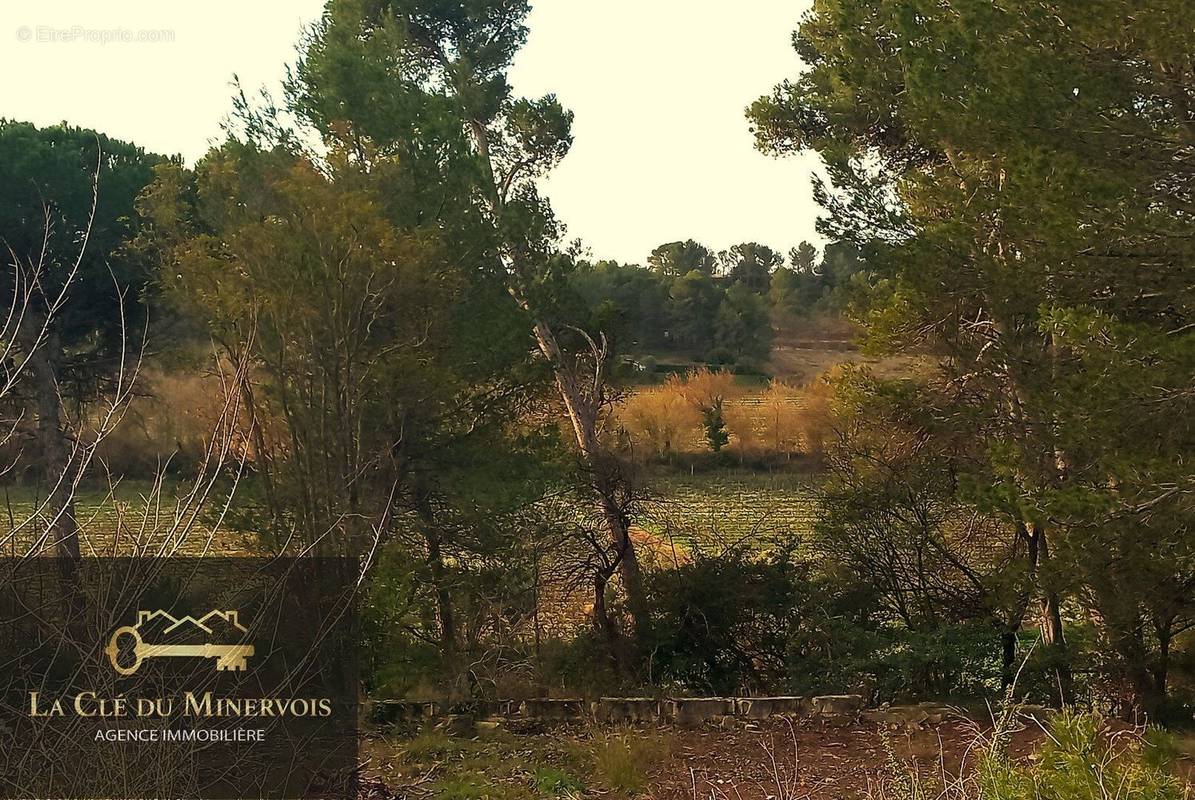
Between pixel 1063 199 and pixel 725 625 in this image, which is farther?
pixel 725 625

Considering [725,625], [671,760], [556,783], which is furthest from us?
[725,625]

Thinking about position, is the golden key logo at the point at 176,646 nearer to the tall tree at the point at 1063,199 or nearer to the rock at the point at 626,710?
the tall tree at the point at 1063,199

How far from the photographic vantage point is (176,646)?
3.24 metres

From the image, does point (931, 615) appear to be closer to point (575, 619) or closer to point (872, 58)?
point (575, 619)

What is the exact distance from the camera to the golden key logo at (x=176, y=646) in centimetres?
309

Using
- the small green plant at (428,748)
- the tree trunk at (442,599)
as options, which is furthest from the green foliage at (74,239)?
the small green plant at (428,748)


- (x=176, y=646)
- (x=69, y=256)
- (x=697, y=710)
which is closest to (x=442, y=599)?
(x=697, y=710)

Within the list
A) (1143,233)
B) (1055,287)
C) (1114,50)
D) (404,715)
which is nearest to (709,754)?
(404,715)

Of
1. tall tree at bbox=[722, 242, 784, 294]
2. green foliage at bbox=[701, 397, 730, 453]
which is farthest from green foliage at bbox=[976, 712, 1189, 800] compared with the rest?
tall tree at bbox=[722, 242, 784, 294]

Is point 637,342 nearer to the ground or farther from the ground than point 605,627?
farther from the ground

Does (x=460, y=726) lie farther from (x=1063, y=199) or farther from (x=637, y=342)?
(x=1063, y=199)

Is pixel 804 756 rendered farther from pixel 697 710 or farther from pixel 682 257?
pixel 682 257

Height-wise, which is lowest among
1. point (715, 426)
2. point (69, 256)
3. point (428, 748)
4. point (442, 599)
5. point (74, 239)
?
point (428, 748)
